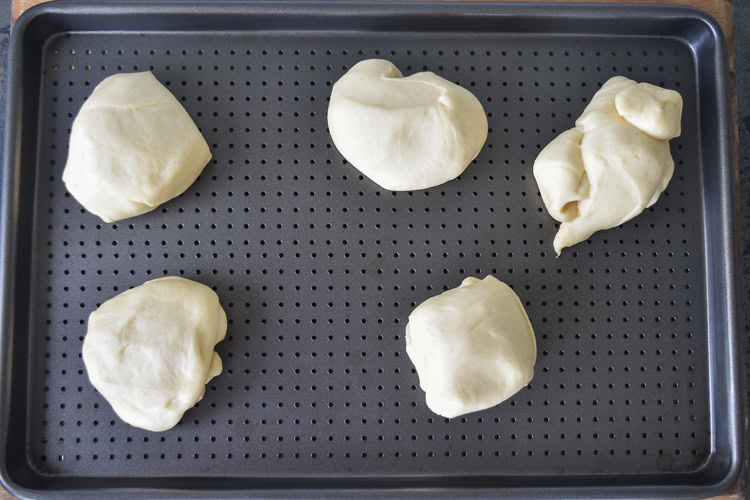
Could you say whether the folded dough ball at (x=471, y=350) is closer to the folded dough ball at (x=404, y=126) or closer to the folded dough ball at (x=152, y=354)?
the folded dough ball at (x=404, y=126)

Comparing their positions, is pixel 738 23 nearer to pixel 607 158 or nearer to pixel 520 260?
pixel 607 158

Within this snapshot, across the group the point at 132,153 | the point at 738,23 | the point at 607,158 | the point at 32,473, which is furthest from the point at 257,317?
the point at 738,23

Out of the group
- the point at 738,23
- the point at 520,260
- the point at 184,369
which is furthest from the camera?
the point at 738,23

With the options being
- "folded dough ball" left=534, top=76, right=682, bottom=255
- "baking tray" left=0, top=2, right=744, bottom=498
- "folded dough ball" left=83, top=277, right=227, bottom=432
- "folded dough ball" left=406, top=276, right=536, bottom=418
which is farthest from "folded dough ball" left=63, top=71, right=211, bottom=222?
"folded dough ball" left=534, top=76, right=682, bottom=255

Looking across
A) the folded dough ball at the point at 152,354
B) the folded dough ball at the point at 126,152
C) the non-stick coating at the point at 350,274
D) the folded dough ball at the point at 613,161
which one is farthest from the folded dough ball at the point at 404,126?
the folded dough ball at the point at 152,354

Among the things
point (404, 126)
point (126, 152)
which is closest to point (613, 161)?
point (404, 126)

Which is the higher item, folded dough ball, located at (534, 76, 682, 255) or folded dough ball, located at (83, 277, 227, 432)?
folded dough ball, located at (534, 76, 682, 255)

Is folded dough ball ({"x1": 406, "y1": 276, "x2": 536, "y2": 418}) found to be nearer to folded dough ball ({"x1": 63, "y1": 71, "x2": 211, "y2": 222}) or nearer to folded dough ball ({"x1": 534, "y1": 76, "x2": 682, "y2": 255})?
folded dough ball ({"x1": 534, "y1": 76, "x2": 682, "y2": 255})
